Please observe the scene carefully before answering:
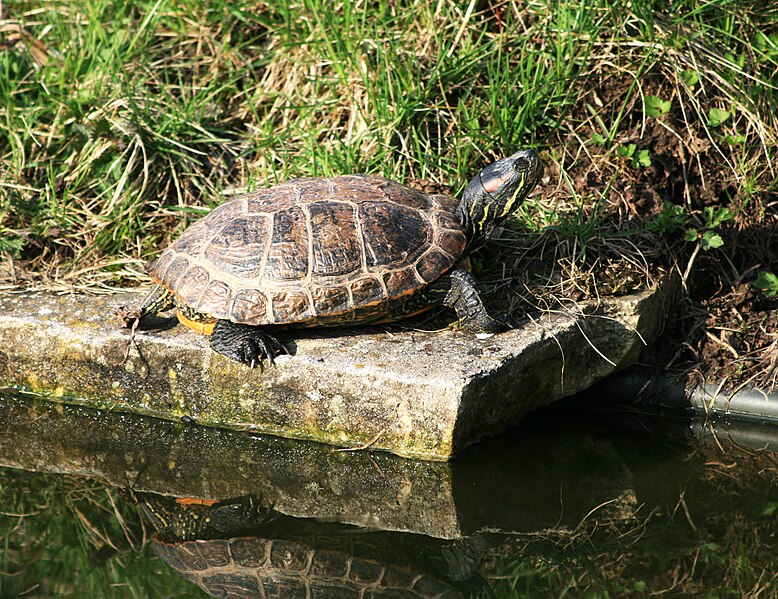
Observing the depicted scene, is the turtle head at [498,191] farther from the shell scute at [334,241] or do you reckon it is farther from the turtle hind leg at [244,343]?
the turtle hind leg at [244,343]

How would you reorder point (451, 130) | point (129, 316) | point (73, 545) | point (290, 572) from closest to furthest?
point (290, 572)
point (73, 545)
point (129, 316)
point (451, 130)

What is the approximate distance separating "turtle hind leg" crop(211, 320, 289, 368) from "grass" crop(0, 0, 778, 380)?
1175 mm

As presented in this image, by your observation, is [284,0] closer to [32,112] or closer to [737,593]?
[32,112]

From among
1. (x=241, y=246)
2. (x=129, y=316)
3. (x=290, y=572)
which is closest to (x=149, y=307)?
(x=129, y=316)

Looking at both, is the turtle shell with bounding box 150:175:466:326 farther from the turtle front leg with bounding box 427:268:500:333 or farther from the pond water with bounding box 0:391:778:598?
the pond water with bounding box 0:391:778:598

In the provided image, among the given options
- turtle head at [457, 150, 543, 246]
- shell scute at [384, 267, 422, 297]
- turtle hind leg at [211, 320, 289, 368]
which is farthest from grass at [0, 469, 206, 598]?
turtle head at [457, 150, 543, 246]

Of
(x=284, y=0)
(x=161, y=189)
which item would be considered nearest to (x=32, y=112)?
(x=161, y=189)

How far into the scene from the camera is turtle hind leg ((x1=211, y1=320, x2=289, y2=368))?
379 centimetres

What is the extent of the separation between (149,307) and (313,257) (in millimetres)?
956

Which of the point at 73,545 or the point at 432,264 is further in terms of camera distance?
the point at 432,264

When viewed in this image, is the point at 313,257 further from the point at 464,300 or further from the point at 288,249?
the point at 464,300

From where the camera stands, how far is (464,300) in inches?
155

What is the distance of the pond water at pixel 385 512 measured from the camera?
9.90ft

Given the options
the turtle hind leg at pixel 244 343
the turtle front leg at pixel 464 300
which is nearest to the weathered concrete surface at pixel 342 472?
the turtle hind leg at pixel 244 343
